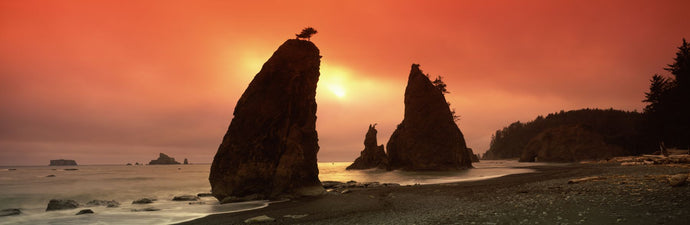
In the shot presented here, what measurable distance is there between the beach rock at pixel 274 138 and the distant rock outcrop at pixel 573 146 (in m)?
102

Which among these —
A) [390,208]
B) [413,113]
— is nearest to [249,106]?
[390,208]

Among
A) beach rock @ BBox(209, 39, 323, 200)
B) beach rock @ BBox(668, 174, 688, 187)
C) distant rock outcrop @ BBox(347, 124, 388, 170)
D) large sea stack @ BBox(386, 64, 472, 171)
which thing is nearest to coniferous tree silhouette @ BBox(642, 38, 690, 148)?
large sea stack @ BBox(386, 64, 472, 171)

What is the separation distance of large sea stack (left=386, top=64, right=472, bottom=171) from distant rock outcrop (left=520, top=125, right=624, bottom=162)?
174 ft

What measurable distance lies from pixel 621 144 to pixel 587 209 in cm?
12930

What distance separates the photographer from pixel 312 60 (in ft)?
104

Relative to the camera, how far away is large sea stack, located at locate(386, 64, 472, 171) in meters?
66.8

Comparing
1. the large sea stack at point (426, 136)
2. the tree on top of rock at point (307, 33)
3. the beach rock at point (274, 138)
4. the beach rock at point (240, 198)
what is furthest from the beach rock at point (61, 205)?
the large sea stack at point (426, 136)

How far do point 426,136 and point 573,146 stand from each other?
6551 cm

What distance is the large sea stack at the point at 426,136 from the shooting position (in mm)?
66750

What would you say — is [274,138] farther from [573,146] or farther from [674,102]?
[573,146]

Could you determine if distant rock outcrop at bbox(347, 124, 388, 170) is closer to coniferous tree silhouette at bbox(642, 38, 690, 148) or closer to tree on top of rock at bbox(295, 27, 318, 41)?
coniferous tree silhouette at bbox(642, 38, 690, 148)

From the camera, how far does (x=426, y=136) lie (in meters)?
68.2

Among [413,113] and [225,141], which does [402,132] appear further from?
[225,141]

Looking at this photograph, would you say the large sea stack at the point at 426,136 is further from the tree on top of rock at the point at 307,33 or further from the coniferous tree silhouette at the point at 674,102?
the tree on top of rock at the point at 307,33
